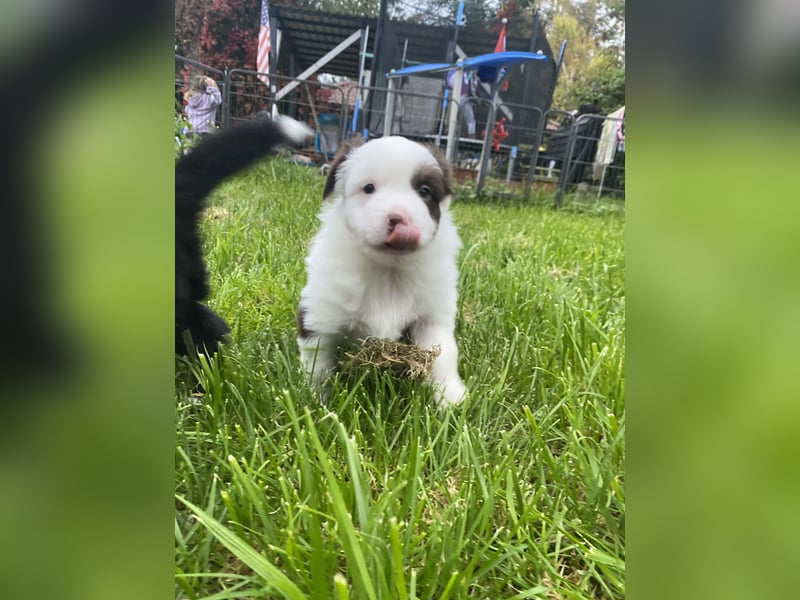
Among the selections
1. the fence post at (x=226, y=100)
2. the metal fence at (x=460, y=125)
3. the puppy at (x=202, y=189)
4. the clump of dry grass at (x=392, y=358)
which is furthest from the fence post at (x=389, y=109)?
the clump of dry grass at (x=392, y=358)

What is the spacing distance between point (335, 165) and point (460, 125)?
0.30 m

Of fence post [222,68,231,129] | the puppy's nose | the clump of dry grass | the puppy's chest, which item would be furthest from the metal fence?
the clump of dry grass

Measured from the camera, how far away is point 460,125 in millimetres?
1186

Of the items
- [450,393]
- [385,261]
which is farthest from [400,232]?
[450,393]

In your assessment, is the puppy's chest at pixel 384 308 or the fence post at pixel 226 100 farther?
the puppy's chest at pixel 384 308

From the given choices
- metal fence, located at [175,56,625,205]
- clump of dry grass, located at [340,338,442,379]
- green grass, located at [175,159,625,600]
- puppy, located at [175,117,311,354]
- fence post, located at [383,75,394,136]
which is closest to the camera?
green grass, located at [175,159,625,600]

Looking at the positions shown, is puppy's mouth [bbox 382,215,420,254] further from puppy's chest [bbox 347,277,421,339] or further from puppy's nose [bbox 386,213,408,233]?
puppy's chest [bbox 347,277,421,339]

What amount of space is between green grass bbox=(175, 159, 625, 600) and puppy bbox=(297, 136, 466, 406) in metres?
0.06

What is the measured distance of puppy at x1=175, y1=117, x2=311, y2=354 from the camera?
83 cm

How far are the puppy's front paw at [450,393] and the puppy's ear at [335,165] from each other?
1.69 feet

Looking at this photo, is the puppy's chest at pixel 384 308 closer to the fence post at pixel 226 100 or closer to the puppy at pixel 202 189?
the puppy at pixel 202 189

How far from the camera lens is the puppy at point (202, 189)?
83 cm
